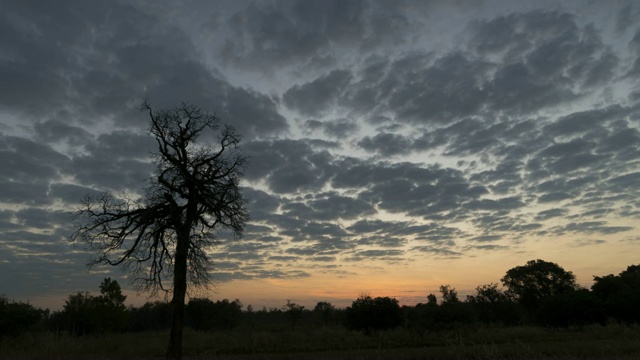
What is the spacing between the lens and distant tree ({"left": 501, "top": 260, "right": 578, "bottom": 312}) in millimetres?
90562

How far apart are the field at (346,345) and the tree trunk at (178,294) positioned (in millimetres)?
5755

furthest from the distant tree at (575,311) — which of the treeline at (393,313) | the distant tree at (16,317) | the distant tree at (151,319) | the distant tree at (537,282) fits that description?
the distant tree at (151,319)

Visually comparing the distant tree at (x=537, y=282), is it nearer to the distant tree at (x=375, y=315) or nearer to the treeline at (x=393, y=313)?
the treeline at (x=393, y=313)

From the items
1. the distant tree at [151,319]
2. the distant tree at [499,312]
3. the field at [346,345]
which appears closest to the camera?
the field at [346,345]

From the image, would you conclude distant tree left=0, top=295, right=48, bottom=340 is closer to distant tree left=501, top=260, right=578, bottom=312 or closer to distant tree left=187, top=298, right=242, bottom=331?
distant tree left=187, top=298, right=242, bottom=331

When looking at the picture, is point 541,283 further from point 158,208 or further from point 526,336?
point 158,208

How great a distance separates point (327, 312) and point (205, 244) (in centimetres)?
7730

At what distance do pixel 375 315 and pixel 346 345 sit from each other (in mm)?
13101

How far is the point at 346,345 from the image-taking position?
123 ft

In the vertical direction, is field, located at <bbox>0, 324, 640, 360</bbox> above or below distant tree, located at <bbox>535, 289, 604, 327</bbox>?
below

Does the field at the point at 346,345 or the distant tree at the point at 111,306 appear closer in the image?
the field at the point at 346,345

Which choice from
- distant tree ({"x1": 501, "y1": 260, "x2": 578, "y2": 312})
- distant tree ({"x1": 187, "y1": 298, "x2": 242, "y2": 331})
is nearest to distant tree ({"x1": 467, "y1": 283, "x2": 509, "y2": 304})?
distant tree ({"x1": 501, "y1": 260, "x2": 578, "y2": 312})

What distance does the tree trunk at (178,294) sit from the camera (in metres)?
19.5

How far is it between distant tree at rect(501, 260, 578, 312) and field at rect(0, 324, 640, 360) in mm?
49029
